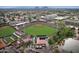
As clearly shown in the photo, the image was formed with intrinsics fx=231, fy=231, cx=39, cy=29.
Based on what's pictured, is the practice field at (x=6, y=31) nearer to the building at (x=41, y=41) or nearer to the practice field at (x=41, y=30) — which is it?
the practice field at (x=41, y=30)

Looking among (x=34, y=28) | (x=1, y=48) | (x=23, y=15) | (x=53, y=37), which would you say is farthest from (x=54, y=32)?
(x=1, y=48)

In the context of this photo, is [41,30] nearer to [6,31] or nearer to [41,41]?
[41,41]

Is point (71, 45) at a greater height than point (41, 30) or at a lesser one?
lesser

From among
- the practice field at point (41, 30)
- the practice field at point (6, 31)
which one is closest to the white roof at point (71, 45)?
the practice field at point (41, 30)

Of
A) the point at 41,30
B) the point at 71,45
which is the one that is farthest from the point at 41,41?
the point at 71,45

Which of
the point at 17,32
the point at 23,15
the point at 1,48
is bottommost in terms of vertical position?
the point at 1,48
